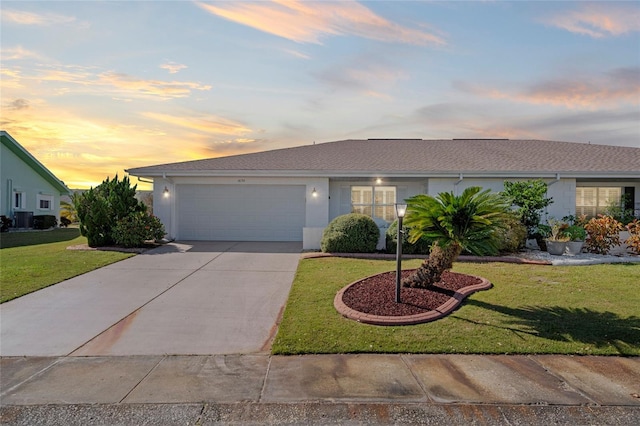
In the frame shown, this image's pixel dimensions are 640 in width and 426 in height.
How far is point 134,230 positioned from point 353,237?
24.1ft

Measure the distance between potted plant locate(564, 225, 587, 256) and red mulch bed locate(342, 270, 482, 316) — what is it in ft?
18.8

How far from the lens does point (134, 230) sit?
12.5 meters

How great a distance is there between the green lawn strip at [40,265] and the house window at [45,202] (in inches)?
503

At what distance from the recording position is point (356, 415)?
330cm

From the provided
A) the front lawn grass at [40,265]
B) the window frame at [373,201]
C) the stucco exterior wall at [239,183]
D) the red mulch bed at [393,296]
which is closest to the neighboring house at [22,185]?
the front lawn grass at [40,265]

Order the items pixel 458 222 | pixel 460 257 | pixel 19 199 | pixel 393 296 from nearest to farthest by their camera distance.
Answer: pixel 458 222
pixel 393 296
pixel 460 257
pixel 19 199

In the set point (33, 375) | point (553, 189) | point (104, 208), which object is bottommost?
point (33, 375)

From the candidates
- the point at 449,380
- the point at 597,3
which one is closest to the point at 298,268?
the point at 449,380

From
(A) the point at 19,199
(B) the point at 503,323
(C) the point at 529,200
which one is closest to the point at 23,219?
(A) the point at 19,199

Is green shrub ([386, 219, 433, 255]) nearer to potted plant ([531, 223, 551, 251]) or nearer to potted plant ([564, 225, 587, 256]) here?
potted plant ([531, 223, 551, 251])

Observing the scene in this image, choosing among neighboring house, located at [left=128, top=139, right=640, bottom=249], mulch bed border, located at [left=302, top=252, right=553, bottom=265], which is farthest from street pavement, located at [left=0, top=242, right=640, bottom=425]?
neighboring house, located at [left=128, top=139, right=640, bottom=249]

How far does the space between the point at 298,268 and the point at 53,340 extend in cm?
560

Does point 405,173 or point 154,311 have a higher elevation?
point 405,173

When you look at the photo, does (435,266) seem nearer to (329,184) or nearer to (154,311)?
(154,311)
